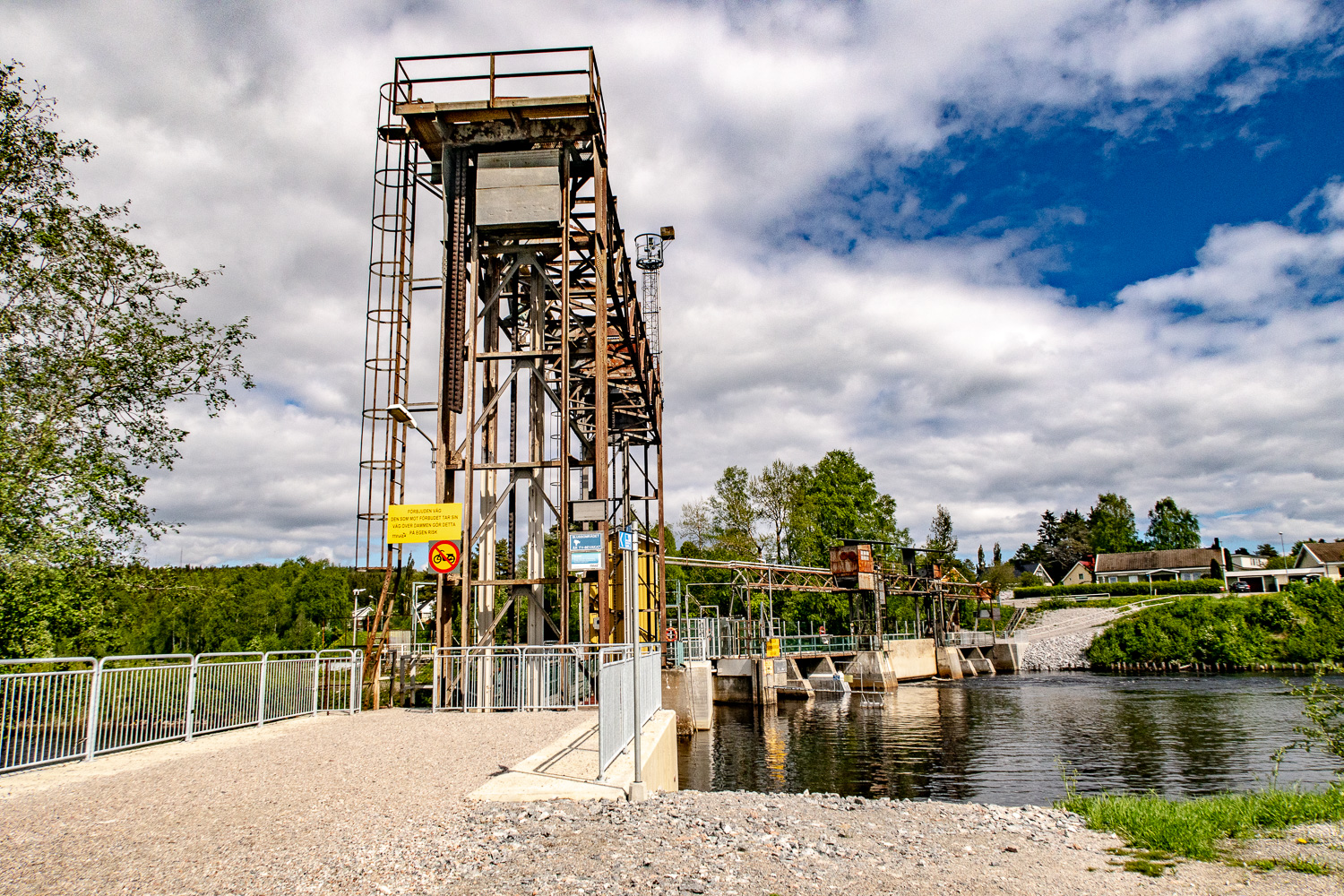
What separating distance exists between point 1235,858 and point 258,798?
9809 millimetres

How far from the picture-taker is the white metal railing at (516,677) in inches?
687

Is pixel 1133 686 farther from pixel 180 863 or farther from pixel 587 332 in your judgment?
pixel 180 863

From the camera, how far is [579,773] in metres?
9.33

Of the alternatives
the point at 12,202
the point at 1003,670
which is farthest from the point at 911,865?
the point at 1003,670

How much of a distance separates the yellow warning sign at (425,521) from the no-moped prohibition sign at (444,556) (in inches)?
6.2

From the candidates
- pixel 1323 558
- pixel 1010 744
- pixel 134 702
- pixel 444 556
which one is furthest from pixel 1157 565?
pixel 134 702

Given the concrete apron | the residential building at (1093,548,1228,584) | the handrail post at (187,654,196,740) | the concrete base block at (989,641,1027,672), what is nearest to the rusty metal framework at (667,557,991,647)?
the concrete base block at (989,641,1027,672)

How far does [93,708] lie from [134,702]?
4.20 feet

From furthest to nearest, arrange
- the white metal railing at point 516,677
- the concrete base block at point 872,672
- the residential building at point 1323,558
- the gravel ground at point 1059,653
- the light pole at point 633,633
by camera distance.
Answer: the residential building at point 1323,558
the gravel ground at point 1059,653
the concrete base block at point 872,672
the white metal railing at point 516,677
the light pole at point 633,633

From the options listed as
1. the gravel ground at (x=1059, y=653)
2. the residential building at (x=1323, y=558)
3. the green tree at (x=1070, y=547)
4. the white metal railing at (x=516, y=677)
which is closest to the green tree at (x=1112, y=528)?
the green tree at (x=1070, y=547)

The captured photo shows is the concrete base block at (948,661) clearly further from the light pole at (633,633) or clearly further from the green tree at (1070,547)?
the green tree at (1070,547)

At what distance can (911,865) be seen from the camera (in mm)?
7066

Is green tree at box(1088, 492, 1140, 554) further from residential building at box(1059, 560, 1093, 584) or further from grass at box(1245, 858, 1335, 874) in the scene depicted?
grass at box(1245, 858, 1335, 874)

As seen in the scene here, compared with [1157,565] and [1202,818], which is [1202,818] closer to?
[1202,818]
